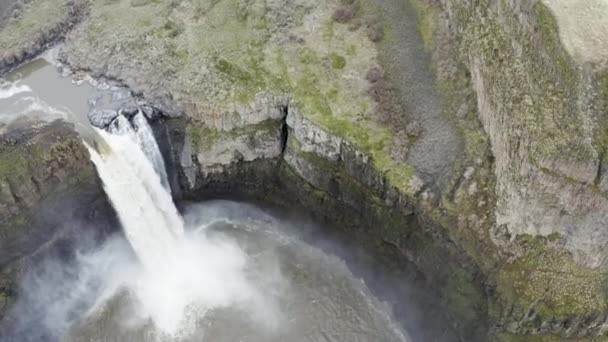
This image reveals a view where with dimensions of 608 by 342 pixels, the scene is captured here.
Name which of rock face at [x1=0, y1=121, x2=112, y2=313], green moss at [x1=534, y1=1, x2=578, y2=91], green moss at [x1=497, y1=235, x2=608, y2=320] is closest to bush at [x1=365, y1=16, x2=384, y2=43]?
green moss at [x1=534, y1=1, x2=578, y2=91]

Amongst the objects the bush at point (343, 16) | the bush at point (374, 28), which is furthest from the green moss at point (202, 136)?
the bush at point (374, 28)

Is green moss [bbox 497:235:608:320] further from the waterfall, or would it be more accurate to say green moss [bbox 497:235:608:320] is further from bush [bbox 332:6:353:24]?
bush [bbox 332:6:353:24]

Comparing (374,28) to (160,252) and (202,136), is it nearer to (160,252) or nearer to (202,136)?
(202,136)

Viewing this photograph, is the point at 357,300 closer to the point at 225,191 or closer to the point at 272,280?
the point at 272,280

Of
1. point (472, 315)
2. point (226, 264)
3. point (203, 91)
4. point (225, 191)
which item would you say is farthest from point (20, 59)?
point (472, 315)

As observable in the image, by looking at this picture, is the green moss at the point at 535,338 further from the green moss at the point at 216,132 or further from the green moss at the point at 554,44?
the green moss at the point at 216,132

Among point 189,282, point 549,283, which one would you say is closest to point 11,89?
point 189,282

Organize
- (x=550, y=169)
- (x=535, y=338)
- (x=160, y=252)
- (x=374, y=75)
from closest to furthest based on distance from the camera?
(x=550, y=169)
(x=535, y=338)
(x=160, y=252)
(x=374, y=75)
